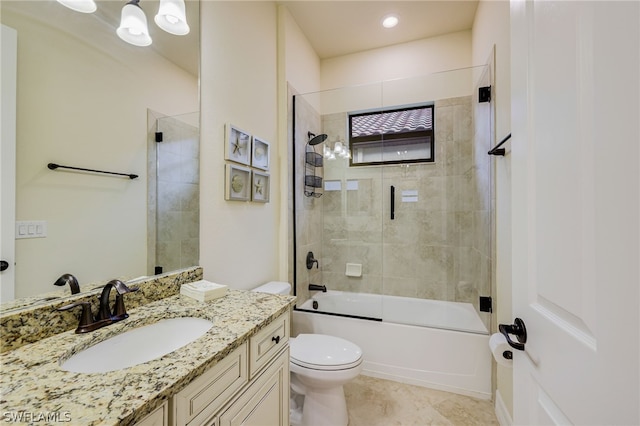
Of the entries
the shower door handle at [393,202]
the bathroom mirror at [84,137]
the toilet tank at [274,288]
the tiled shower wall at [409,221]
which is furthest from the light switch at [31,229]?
the shower door handle at [393,202]

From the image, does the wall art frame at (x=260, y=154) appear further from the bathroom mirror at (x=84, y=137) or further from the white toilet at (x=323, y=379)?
the white toilet at (x=323, y=379)

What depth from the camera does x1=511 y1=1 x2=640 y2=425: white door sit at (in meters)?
0.40

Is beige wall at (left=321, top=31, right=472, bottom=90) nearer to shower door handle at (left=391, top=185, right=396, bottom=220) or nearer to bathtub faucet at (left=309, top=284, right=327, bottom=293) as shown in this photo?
shower door handle at (left=391, top=185, right=396, bottom=220)

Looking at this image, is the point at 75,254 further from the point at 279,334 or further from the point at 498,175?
the point at 498,175

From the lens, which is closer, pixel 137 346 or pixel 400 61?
pixel 137 346

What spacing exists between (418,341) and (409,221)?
45.8 inches

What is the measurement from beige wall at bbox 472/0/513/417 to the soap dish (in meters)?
1.60

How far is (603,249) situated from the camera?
447mm

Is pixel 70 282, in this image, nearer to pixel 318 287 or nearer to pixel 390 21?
pixel 318 287

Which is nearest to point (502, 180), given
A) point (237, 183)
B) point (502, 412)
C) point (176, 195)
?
point (502, 412)

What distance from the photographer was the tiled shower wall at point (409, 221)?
246cm

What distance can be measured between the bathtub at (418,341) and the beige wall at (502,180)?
7.3 inches

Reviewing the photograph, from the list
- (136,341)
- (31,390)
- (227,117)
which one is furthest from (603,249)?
(227,117)

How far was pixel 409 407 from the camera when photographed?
1728mm
